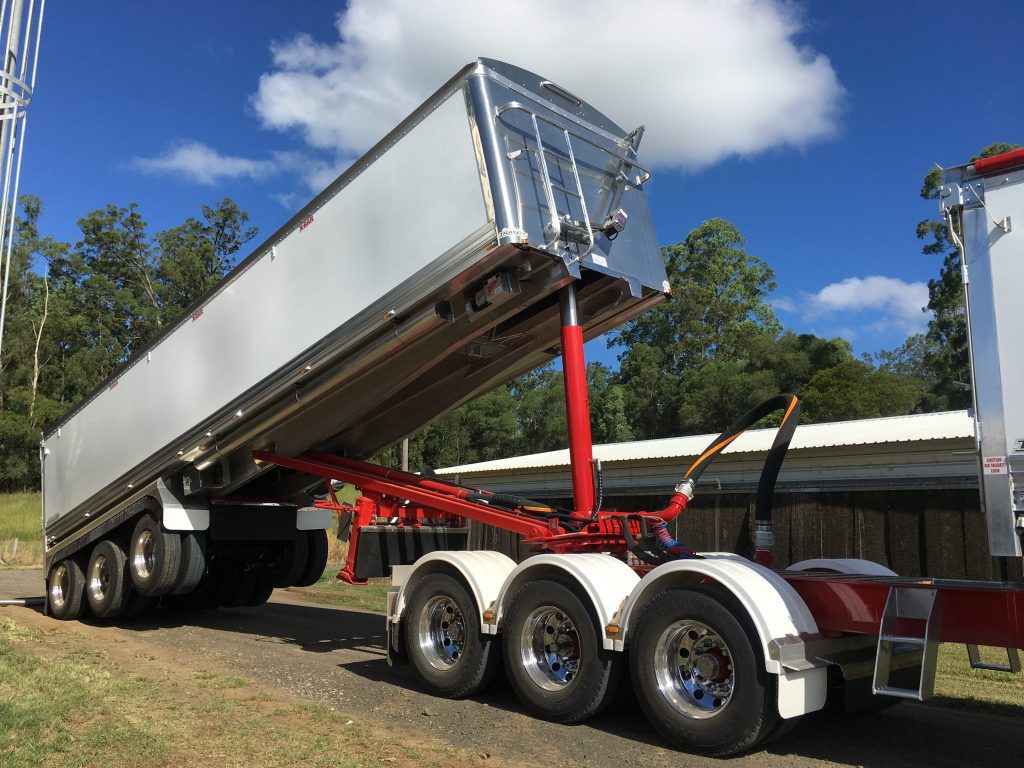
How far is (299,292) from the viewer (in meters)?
8.16

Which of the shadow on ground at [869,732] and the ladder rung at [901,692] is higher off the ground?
the ladder rung at [901,692]

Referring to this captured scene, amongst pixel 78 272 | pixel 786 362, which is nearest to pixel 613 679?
pixel 786 362

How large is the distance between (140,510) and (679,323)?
4438 centimetres

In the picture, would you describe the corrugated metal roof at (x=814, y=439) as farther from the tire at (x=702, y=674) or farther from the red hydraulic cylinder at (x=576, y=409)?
the tire at (x=702, y=674)

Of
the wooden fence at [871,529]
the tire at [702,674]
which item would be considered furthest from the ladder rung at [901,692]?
the wooden fence at [871,529]

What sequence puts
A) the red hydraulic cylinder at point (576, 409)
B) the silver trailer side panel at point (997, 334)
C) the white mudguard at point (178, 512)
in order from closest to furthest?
the silver trailer side panel at point (997, 334) → the red hydraulic cylinder at point (576, 409) → the white mudguard at point (178, 512)

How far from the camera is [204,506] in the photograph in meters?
10.5

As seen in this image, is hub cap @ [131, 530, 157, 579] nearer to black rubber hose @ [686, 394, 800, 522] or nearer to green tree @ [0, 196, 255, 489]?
black rubber hose @ [686, 394, 800, 522]

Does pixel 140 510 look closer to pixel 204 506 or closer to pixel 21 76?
pixel 204 506

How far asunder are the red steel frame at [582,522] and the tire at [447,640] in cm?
79

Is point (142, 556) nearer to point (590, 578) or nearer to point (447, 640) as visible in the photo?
point (447, 640)

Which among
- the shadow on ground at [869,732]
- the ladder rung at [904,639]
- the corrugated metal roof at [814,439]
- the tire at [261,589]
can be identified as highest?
the corrugated metal roof at [814,439]

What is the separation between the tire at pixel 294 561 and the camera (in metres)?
11.7

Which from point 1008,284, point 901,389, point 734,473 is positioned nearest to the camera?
point 1008,284
